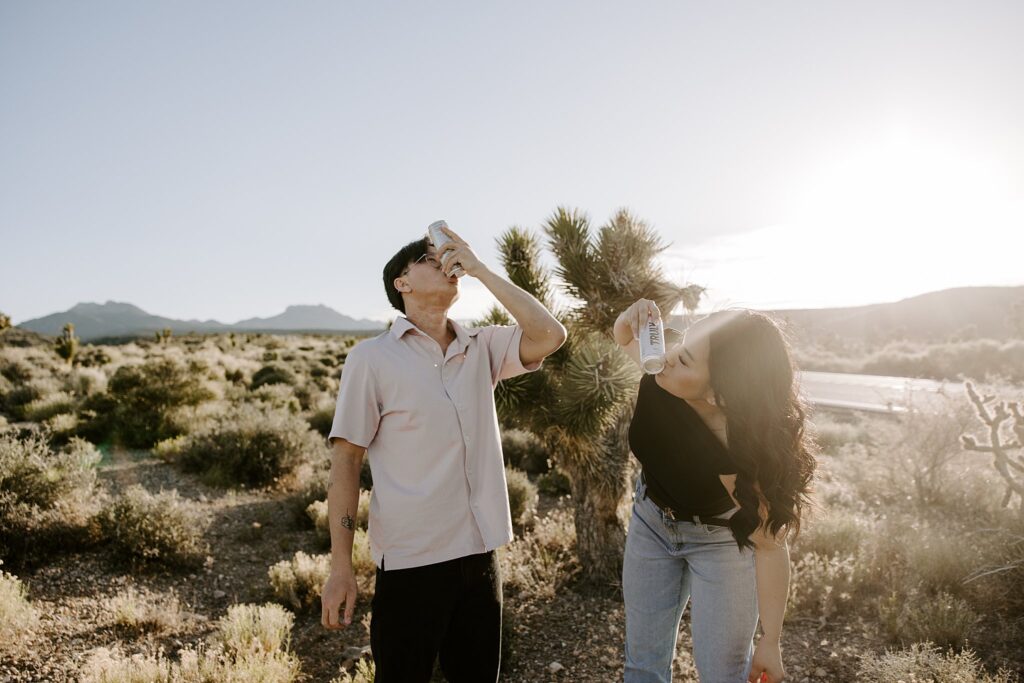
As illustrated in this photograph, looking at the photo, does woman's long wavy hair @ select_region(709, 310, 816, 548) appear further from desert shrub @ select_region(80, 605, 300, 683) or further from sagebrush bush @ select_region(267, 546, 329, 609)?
sagebrush bush @ select_region(267, 546, 329, 609)

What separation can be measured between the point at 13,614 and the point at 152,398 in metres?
8.85

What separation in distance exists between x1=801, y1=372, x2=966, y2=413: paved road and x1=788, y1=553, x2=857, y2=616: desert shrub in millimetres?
4633

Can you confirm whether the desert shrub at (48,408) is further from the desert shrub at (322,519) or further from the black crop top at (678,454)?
the black crop top at (678,454)

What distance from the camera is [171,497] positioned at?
6.21 metres

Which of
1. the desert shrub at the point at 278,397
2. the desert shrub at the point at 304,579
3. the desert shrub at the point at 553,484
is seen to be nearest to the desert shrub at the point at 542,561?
the desert shrub at the point at 304,579

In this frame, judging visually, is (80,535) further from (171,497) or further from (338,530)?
(338,530)

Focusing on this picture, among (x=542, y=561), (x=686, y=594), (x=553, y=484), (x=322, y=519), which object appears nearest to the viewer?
(x=686, y=594)

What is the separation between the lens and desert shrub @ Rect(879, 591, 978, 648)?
3930 mm

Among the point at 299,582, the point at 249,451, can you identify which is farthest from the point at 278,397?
the point at 299,582

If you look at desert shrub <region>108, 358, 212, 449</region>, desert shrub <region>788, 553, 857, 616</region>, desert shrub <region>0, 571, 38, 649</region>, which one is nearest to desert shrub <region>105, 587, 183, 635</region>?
desert shrub <region>0, 571, 38, 649</region>

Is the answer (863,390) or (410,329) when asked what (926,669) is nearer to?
(410,329)

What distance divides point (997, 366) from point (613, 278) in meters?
27.2

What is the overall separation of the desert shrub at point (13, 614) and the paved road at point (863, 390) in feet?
35.1

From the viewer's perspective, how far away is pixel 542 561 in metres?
5.55
